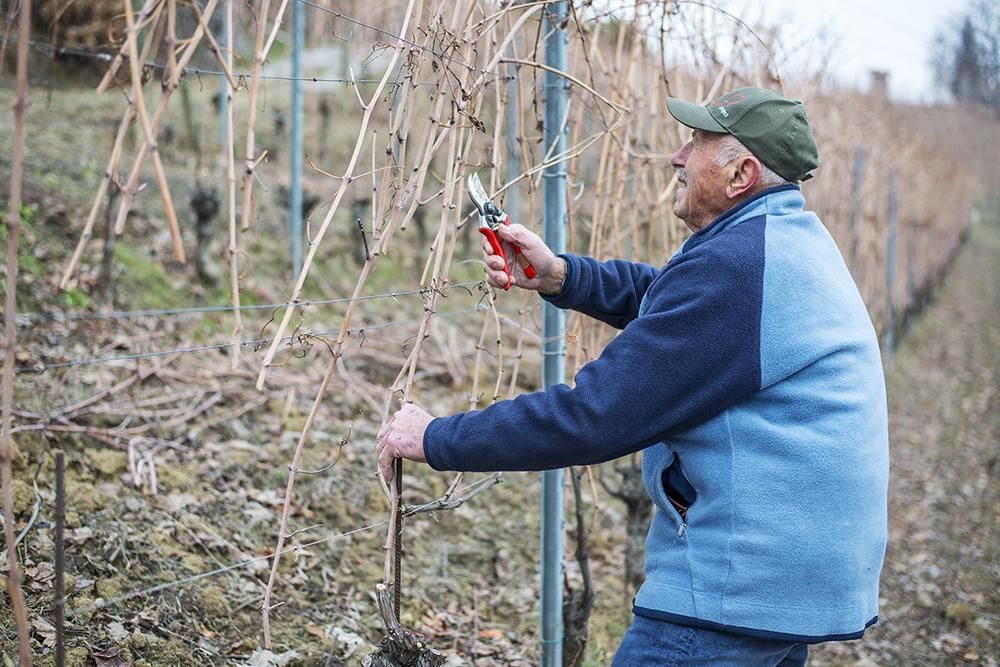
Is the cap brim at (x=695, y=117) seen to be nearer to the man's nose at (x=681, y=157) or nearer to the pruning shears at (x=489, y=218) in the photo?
the man's nose at (x=681, y=157)

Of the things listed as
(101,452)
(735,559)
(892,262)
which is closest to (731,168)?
(735,559)

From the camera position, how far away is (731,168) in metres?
1.72

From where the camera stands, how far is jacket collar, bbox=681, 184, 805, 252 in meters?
1.65

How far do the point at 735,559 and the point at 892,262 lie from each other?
30.5 feet

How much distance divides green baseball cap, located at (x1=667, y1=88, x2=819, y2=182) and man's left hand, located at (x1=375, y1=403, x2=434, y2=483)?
0.80 meters

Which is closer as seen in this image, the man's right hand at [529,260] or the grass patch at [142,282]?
the man's right hand at [529,260]

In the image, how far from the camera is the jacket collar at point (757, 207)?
5.43 feet

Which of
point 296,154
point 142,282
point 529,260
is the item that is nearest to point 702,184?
point 529,260

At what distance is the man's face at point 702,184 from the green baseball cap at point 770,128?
4cm

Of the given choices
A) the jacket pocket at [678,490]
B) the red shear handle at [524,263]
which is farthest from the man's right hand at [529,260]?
the jacket pocket at [678,490]

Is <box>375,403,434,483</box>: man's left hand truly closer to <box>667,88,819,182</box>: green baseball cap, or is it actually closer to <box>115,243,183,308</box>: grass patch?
<box>667,88,819,182</box>: green baseball cap

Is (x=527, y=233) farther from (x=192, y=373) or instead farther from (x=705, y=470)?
(x=192, y=373)

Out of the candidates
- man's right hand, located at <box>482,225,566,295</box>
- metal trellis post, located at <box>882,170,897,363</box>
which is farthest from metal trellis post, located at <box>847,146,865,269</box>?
man's right hand, located at <box>482,225,566,295</box>

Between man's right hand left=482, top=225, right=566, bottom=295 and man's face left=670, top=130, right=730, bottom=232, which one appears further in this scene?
man's right hand left=482, top=225, right=566, bottom=295
